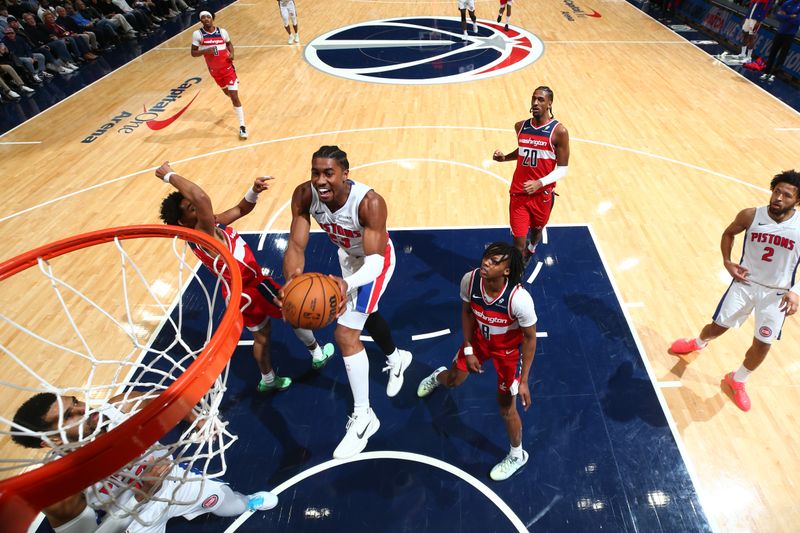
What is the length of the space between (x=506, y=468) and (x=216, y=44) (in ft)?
24.8

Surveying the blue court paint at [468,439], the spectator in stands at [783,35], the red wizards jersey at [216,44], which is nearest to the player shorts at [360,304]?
the blue court paint at [468,439]

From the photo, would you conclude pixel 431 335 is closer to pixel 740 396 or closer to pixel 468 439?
pixel 468 439

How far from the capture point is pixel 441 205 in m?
6.14

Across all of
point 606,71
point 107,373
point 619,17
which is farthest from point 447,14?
point 107,373

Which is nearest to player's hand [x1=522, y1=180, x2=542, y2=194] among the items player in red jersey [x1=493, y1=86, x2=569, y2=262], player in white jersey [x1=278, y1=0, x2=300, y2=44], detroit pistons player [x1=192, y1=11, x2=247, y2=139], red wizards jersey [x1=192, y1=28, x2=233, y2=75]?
player in red jersey [x1=493, y1=86, x2=569, y2=262]

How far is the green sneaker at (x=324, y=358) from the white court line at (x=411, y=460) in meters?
0.88

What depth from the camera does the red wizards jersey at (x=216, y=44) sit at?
24.5ft

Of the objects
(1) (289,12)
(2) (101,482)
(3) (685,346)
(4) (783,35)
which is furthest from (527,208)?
(1) (289,12)

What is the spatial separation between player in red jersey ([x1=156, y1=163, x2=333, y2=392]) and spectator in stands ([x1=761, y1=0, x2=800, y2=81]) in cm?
1032

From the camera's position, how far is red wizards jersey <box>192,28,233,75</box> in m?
7.46

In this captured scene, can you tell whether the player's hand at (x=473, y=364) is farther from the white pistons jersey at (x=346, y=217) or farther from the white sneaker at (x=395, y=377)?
the white pistons jersey at (x=346, y=217)

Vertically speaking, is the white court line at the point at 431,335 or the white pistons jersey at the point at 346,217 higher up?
the white pistons jersey at the point at 346,217

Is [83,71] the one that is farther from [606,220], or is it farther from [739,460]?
[739,460]

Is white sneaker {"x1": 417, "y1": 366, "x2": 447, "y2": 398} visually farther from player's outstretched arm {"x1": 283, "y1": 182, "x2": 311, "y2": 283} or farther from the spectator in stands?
the spectator in stands
